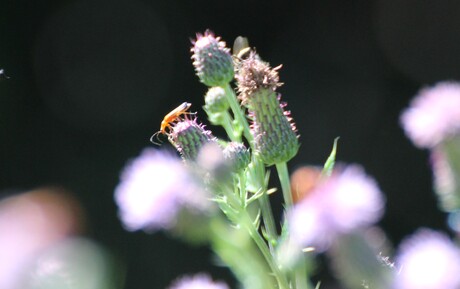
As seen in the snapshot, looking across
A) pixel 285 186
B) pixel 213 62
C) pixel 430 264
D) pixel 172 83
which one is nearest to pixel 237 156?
pixel 285 186

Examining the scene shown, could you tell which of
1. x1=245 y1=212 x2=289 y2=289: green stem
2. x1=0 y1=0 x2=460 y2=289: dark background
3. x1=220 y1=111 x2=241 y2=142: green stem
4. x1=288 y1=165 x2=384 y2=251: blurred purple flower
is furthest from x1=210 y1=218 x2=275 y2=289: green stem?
x1=0 y1=0 x2=460 y2=289: dark background

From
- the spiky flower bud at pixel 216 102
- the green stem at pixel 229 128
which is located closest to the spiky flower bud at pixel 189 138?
the green stem at pixel 229 128

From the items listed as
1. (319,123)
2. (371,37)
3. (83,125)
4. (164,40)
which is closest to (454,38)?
(371,37)

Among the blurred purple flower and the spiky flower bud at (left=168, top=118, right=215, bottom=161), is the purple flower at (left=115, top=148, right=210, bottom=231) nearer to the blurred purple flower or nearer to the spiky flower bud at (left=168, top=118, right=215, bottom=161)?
the blurred purple flower

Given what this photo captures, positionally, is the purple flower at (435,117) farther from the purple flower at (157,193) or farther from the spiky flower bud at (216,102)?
the spiky flower bud at (216,102)

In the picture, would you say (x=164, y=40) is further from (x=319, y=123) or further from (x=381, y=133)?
(x=381, y=133)
